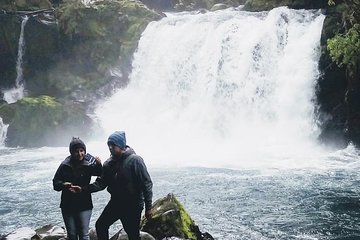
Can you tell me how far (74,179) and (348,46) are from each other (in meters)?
14.3

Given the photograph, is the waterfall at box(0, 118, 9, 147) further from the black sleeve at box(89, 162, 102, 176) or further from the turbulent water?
the black sleeve at box(89, 162, 102, 176)

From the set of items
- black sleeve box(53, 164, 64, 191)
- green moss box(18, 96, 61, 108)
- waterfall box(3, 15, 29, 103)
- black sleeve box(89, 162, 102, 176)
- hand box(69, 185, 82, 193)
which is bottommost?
hand box(69, 185, 82, 193)

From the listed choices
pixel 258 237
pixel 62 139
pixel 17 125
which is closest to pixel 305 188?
pixel 258 237

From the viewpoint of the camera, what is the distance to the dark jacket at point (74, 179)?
22.7 ft

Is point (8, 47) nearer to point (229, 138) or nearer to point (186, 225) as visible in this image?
point (229, 138)

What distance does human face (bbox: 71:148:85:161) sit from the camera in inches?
271

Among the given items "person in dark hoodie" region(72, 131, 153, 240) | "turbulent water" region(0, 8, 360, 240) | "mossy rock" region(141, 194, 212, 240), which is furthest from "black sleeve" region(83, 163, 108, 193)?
"turbulent water" region(0, 8, 360, 240)

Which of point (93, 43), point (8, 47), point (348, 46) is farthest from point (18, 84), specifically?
point (348, 46)

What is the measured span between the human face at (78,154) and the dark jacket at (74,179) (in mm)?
74

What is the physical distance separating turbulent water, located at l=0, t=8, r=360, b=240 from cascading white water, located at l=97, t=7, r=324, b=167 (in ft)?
0.20

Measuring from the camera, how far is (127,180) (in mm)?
6715

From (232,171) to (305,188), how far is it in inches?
131

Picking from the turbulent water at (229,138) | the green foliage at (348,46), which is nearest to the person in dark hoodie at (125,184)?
the turbulent water at (229,138)

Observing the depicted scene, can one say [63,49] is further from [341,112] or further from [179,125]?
[341,112]
